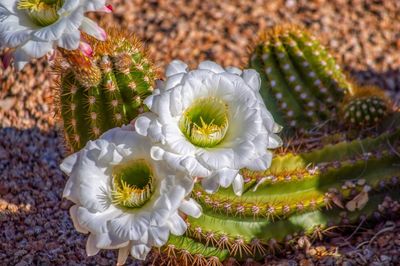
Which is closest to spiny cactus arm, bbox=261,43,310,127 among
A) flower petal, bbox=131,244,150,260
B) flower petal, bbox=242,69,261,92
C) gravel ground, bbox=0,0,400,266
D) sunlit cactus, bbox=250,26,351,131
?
sunlit cactus, bbox=250,26,351,131

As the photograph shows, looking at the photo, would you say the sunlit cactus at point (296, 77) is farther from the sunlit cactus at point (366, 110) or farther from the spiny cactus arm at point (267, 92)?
the sunlit cactus at point (366, 110)

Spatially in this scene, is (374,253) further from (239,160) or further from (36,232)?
(36,232)

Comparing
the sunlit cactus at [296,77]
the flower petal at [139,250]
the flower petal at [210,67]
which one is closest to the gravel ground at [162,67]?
the sunlit cactus at [296,77]

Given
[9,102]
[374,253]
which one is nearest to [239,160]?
[374,253]

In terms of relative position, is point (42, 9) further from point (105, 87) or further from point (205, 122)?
point (205, 122)

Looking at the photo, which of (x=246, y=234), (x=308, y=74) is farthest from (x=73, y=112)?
(x=308, y=74)

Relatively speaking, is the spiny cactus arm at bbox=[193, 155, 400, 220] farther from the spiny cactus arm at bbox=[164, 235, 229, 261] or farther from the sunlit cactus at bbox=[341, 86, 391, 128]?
the sunlit cactus at bbox=[341, 86, 391, 128]
